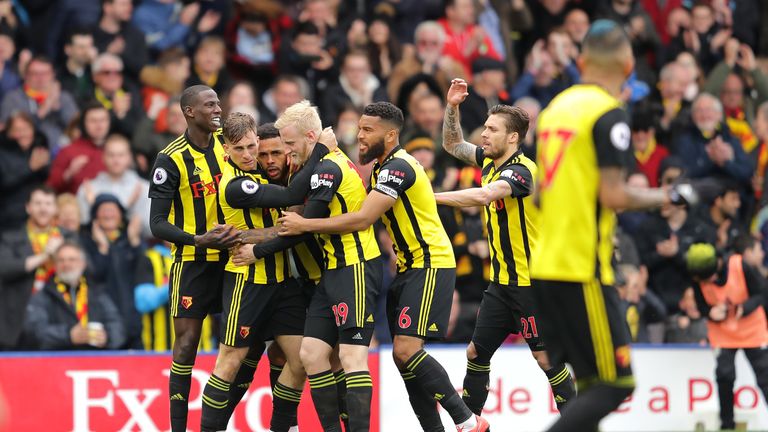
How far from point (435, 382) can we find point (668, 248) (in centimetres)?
655

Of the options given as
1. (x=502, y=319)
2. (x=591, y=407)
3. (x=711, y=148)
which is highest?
(x=711, y=148)

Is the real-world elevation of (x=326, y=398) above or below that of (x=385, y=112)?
below

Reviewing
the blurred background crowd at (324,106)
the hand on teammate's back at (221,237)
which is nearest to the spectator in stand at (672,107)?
the blurred background crowd at (324,106)

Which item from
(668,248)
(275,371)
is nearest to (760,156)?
(668,248)

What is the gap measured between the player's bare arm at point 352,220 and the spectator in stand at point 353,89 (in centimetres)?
623

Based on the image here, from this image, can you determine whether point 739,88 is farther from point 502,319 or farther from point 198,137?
point 198,137

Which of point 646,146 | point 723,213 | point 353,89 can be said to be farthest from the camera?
point 646,146

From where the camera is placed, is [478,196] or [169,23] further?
[169,23]

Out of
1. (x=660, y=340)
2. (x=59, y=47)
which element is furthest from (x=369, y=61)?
(x=660, y=340)

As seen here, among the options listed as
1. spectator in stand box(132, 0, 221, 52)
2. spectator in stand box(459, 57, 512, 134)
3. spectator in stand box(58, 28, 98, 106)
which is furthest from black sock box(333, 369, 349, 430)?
spectator in stand box(132, 0, 221, 52)

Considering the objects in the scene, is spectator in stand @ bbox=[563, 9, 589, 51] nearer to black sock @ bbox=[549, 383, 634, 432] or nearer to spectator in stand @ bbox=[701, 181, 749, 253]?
spectator in stand @ bbox=[701, 181, 749, 253]

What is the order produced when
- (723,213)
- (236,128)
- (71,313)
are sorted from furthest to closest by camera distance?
(723,213) → (71,313) → (236,128)

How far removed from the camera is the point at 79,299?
13141mm

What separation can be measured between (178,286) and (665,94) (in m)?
9.37
